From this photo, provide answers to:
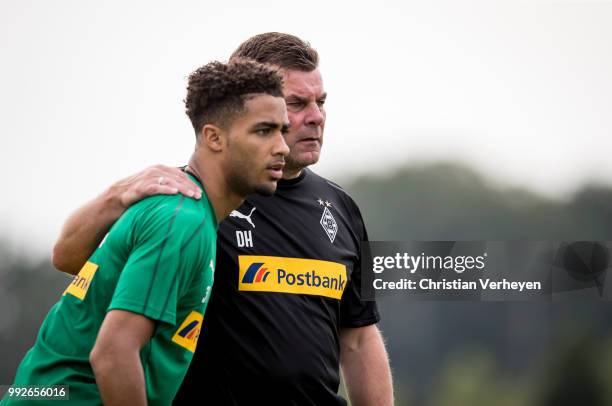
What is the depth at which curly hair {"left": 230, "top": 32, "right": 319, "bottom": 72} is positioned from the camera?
516 centimetres

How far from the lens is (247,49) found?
5.33 meters

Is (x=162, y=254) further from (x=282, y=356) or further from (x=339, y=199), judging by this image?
(x=339, y=199)

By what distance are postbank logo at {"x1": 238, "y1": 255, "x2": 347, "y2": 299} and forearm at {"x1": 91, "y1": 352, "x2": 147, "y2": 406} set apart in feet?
3.78

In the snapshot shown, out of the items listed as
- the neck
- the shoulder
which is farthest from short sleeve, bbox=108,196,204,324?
the neck

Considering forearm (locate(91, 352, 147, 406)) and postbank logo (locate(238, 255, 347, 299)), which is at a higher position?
postbank logo (locate(238, 255, 347, 299))

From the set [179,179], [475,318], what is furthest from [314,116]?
[475,318]

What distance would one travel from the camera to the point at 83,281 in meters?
3.92

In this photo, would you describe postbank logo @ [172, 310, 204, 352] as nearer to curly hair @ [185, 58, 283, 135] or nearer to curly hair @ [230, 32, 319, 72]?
curly hair @ [185, 58, 283, 135]

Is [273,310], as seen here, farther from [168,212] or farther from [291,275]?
[168,212]

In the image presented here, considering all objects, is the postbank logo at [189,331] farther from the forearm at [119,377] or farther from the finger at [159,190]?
the finger at [159,190]

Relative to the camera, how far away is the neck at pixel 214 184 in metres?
4.14

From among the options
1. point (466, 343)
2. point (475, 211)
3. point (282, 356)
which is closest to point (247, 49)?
point (282, 356)

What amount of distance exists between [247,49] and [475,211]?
2947 centimetres

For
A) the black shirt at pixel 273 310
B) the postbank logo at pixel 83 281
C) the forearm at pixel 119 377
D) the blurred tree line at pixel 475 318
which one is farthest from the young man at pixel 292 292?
the blurred tree line at pixel 475 318
